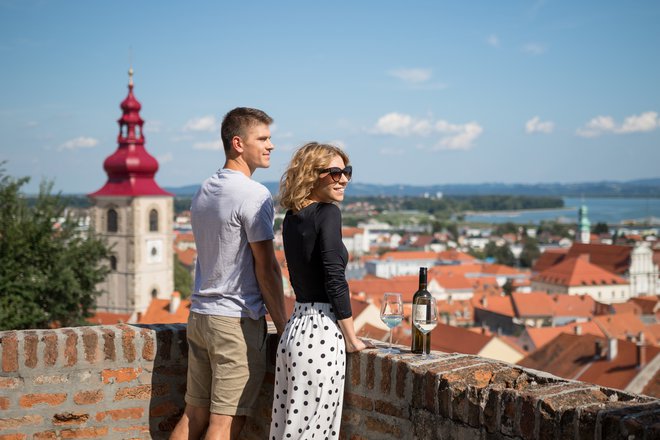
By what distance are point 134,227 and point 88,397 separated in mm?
44348

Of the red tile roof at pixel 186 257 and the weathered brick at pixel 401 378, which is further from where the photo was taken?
the red tile roof at pixel 186 257

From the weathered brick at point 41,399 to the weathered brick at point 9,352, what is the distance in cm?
15

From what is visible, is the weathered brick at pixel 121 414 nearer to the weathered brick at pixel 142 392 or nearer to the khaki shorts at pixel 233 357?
the weathered brick at pixel 142 392

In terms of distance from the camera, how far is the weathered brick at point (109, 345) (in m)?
3.76

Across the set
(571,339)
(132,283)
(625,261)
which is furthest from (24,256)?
(625,261)

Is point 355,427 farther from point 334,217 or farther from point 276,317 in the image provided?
point 334,217

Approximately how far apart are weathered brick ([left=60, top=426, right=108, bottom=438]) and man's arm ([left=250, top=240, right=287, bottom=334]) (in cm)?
115

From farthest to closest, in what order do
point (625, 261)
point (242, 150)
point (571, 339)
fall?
point (625, 261)
point (571, 339)
point (242, 150)

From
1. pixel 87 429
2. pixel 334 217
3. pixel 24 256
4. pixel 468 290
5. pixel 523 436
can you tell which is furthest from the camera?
pixel 468 290

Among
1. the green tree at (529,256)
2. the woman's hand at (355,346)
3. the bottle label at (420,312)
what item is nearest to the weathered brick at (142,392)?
the woman's hand at (355,346)

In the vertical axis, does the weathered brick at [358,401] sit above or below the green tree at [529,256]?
above

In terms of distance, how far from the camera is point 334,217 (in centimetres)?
295

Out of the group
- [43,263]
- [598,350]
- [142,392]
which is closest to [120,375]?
[142,392]

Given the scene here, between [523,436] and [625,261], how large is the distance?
7894 centimetres
